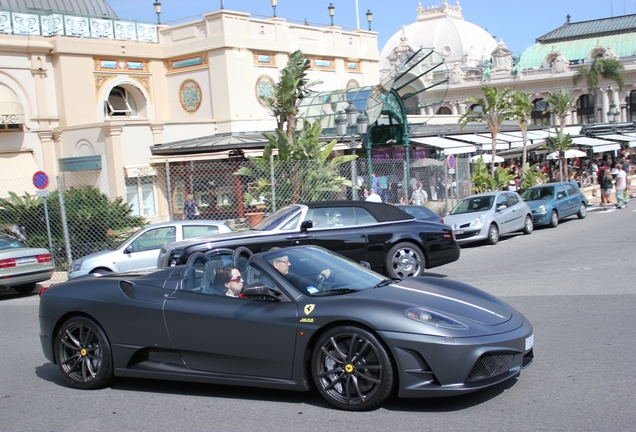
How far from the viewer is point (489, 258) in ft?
50.7

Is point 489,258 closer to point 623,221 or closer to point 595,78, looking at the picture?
point 623,221

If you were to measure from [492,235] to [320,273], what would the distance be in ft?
43.1

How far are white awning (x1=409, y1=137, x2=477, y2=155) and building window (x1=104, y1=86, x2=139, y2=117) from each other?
45.0ft

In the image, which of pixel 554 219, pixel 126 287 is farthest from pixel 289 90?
pixel 126 287

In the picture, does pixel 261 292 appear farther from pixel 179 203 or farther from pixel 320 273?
pixel 179 203

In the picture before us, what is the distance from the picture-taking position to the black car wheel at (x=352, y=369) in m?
5.11

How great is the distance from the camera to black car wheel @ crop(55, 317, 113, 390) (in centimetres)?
625

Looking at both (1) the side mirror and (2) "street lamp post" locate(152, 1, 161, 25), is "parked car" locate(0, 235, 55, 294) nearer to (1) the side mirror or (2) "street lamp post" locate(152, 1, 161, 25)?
(1) the side mirror

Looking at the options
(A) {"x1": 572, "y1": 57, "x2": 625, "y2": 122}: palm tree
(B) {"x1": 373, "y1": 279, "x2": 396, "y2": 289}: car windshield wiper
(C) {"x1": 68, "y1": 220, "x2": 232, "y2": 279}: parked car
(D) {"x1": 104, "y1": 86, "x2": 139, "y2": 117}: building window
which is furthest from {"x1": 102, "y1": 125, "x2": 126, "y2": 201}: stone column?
(A) {"x1": 572, "y1": 57, "x2": 625, "y2": 122}: palm tree

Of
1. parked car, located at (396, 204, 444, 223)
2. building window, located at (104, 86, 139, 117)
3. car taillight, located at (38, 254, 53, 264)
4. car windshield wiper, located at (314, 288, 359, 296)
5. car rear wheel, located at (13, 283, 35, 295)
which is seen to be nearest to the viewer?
car windshield wiper, located at (314, 288, 359, 296)

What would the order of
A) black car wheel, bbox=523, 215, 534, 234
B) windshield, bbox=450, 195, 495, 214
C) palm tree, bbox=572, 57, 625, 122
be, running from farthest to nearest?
palm tree, bbox=572, 57, 625, 122 < black car wheel, bbox=523, 215, 534, 234 < windshield, bbox=450, 195, 495, 214

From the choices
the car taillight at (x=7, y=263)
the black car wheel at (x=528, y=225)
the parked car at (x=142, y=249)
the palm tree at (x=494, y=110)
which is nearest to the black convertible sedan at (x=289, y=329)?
the parked car at (x=142, y=249)

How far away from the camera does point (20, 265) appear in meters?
13.5

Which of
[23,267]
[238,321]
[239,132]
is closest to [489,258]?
[23,267]
